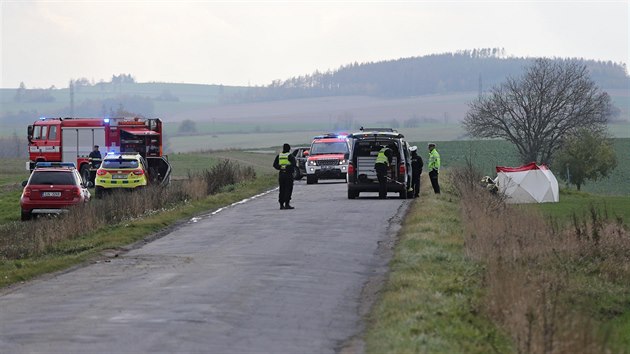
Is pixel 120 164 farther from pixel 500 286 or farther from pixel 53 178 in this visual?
pixel 500 286

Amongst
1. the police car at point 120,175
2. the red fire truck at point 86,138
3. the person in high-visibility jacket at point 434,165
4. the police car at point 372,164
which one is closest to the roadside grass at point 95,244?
the police car at point 372,164

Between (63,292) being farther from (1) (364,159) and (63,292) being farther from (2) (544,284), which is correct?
(1) (364,159)

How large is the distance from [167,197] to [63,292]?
21.5 meters

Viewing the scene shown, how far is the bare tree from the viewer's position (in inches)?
4026

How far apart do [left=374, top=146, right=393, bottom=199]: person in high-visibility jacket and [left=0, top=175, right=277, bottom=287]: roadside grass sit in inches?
189

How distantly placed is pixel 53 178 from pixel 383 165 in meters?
9.67

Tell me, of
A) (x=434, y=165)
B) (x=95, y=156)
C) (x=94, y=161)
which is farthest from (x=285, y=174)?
(x=94, y=161)

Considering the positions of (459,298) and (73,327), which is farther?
(459,298)

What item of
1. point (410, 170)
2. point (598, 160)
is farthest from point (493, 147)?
point (410, 170)

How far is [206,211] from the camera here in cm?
3559

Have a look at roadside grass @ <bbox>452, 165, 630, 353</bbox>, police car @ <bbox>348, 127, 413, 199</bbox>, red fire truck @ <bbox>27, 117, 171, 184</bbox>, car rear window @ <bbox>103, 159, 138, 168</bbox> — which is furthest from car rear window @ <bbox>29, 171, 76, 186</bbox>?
red fire truck @ <bbox>27, 117, 171, 184</bbox>

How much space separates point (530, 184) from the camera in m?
57.1

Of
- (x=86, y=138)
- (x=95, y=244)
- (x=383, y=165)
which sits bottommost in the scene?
(x=95, y=244)

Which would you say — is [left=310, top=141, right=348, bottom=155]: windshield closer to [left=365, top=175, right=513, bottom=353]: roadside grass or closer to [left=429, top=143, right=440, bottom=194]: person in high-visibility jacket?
[left=429, top=143, right=440, bottom=194]: person in high-visibility jacket
